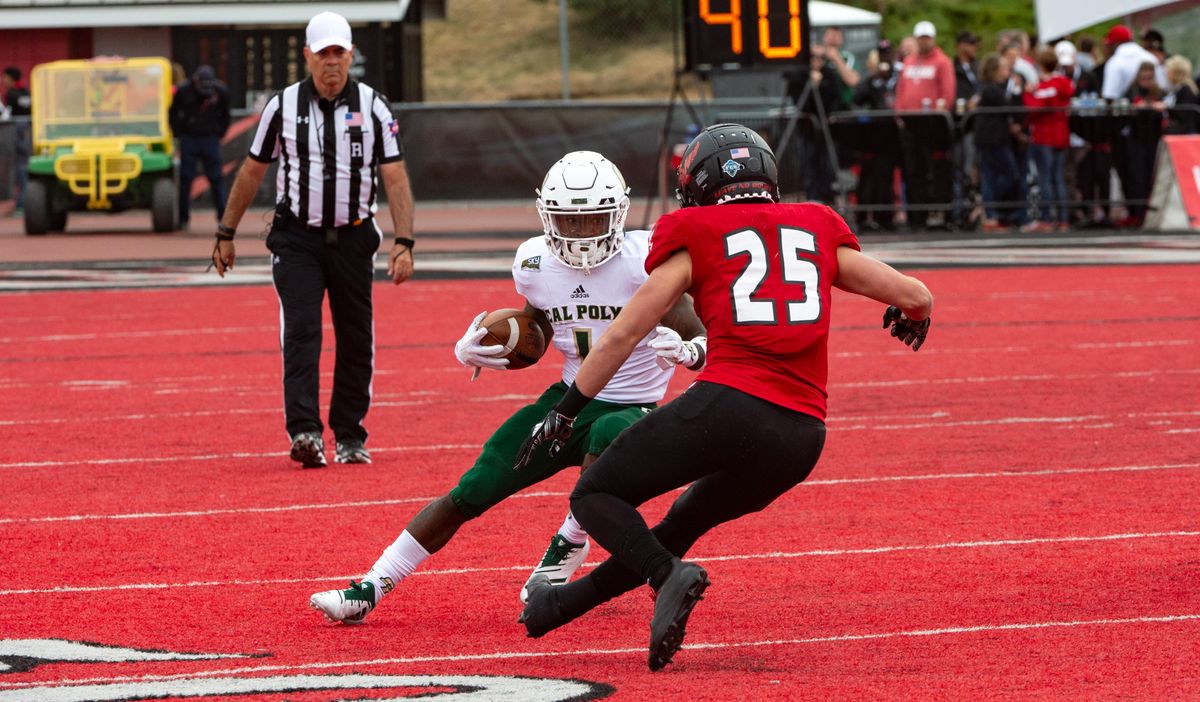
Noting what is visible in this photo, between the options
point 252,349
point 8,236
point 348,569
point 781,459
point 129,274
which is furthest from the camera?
point 8,236

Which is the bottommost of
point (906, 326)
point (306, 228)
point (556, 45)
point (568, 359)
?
point (568, 359)

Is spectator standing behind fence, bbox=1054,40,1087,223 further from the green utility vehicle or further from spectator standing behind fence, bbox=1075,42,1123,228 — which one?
the green utility vehicle

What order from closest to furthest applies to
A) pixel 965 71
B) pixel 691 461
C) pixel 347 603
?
pixel 691 461
pixel 347 603
pixel 965 71

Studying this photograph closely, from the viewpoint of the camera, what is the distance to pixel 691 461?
5219mm

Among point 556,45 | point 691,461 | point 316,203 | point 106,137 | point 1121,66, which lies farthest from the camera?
point 556,45

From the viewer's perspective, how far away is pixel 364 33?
34062 mm

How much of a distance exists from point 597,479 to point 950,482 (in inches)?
142

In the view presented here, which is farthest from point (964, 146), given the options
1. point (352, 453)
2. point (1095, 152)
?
point (352, 453)

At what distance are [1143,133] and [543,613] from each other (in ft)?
59.4

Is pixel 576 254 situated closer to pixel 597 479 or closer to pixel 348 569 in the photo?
pixel 597 479

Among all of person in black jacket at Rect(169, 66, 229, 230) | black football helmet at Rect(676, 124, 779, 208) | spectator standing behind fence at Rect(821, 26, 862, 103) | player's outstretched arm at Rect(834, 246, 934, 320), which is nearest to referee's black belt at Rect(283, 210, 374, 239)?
black football helmet at Rect(676, 124, 779, 208)

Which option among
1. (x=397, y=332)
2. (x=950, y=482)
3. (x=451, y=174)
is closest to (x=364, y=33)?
(x=451, y=174)

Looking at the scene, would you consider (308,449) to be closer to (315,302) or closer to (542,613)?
(315,302)

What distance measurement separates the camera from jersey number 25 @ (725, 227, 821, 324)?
526 centimetres
